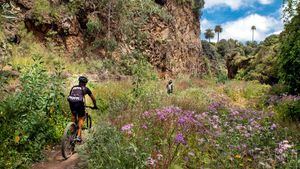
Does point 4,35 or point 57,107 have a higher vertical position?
point 4,35

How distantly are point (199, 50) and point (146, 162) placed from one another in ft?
124

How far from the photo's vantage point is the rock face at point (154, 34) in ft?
71.7

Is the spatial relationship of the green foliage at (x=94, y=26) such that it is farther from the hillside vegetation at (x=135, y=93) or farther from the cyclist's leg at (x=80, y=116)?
the cyclist's leg at (x=80, y=116)

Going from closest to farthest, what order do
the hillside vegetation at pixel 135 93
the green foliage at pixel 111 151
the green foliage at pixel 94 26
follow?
the green foliage at pixel 111 151 → the hillside vegetation at pixel 135 93 → the green foliage at pixel 94 26

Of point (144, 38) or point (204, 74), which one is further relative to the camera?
point (204, 74)

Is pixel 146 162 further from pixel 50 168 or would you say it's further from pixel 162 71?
pixel 162 71

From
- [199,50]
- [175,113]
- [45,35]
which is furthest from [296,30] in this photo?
[199,50]

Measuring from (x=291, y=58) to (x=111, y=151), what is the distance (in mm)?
12098

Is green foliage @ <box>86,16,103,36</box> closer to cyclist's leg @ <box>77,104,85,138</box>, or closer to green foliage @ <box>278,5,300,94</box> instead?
green foliage @ <box>278,5,300,94</box>

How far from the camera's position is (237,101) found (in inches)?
745

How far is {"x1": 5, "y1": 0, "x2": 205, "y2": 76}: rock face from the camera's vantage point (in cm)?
2185

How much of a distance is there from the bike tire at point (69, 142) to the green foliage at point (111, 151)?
107cm

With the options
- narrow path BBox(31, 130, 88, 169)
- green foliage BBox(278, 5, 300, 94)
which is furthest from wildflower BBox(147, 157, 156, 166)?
green foliage BBox(278, 5, 300, 94)

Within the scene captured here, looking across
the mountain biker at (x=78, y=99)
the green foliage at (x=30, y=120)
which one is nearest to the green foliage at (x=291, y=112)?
the mountain biker at (x=78, y=99)
